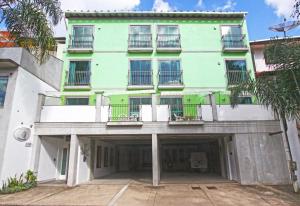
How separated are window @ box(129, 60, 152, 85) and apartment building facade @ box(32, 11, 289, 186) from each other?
3.1 inches

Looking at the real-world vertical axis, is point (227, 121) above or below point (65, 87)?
below

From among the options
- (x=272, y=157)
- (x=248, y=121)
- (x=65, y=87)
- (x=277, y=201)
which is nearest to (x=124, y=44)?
(x=65, y=87)

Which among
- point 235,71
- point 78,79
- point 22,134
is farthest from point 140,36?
point 22,134

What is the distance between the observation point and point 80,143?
12445 mm

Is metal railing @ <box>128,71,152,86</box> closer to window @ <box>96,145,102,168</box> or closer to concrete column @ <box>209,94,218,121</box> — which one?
concrete column @ <box>209,94,218,121</box>

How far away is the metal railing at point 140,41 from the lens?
1630 centimetres

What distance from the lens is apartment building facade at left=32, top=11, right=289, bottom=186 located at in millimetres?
11547

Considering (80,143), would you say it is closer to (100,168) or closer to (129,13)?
(100,168)

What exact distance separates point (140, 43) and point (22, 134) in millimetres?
10455

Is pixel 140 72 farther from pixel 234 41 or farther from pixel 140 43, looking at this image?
pixel 234 41

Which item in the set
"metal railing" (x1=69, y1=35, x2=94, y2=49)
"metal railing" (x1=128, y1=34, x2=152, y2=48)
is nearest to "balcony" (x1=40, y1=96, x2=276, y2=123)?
"metal railing" (x1=69, y1=35, x2=94, y2=49)

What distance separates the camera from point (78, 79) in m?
15.7

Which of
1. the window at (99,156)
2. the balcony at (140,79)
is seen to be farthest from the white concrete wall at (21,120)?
the balcony at (140,79)

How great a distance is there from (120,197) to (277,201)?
20.3ft
